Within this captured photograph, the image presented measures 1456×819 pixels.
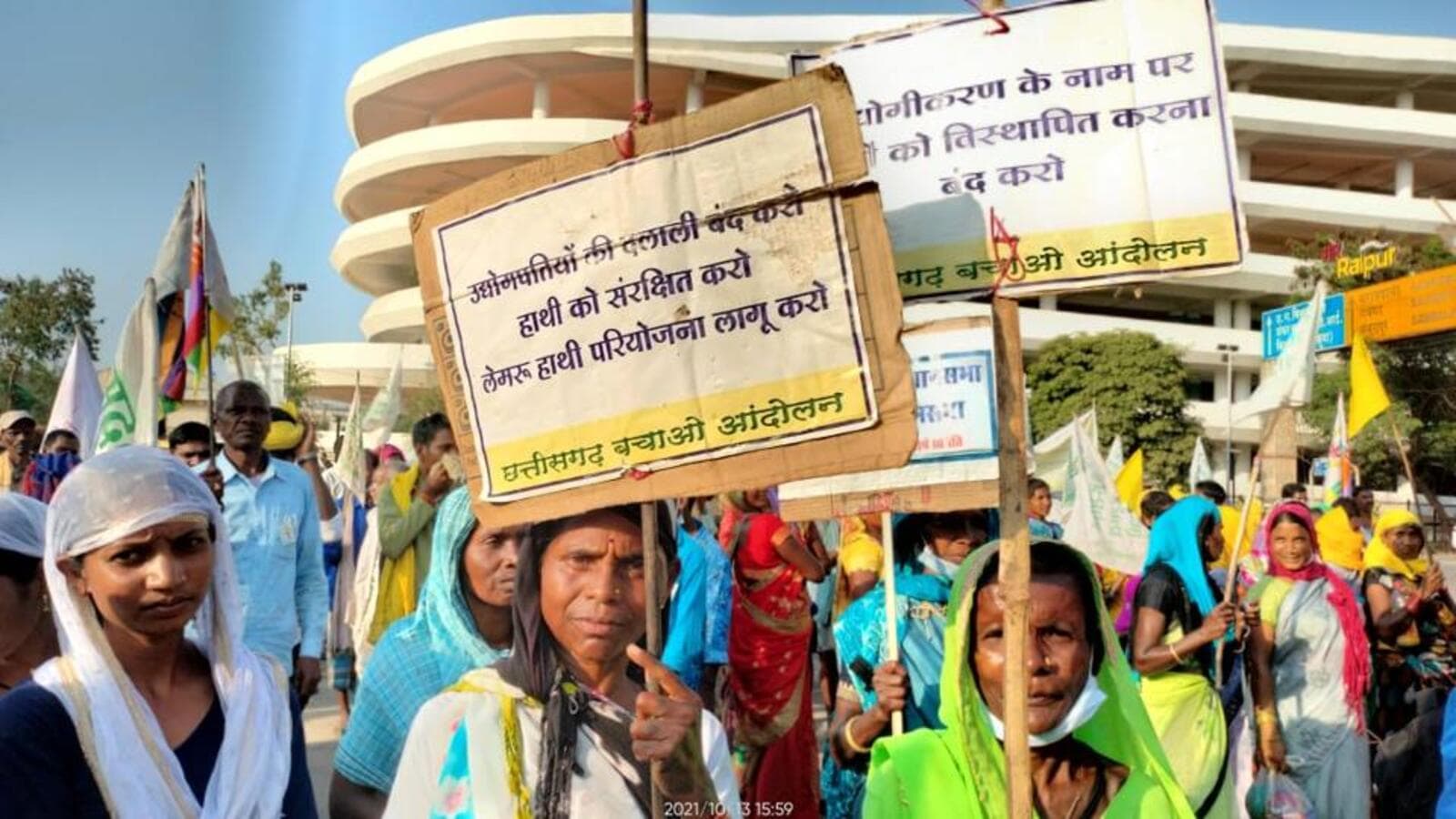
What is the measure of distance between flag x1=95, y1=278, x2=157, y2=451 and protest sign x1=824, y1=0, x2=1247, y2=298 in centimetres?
368

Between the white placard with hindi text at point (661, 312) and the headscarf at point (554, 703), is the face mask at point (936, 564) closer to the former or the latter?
the headscarf at point (554, 703)

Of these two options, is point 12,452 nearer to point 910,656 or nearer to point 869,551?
point 869,551

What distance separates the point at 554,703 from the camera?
190cm

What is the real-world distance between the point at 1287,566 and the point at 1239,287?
3861cm

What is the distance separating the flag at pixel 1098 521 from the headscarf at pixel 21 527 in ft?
13.9

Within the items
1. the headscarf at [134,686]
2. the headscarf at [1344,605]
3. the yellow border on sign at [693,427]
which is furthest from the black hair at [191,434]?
the headscarf at [1344,605]

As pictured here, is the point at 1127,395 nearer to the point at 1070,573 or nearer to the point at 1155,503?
the point at 1155,503

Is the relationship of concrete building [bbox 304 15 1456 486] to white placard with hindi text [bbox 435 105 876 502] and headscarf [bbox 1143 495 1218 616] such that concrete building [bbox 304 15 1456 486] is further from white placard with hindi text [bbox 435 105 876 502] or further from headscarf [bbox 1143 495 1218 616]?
white placard with hindi text [bbox 435 105 876 502]

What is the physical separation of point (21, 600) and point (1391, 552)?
600 cm

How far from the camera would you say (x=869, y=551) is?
4.71 m

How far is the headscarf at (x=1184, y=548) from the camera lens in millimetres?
4383

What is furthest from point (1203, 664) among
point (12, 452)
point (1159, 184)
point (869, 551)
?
point (12, 452)

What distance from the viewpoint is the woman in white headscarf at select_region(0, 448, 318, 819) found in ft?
6.37

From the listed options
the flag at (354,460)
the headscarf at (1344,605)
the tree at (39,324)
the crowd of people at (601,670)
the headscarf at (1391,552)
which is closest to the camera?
the crowd of people at (601,670)
